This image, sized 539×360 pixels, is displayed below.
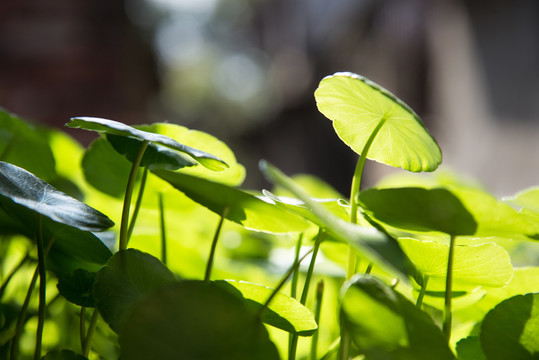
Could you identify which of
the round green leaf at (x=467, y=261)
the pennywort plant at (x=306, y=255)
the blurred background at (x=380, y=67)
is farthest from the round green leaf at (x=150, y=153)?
the blurred background at (x=380, y=67)

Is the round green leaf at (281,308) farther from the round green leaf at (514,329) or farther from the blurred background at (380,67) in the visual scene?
the blurred background at (380,67)

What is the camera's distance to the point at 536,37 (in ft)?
4.69

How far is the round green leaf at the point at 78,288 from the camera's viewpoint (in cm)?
23

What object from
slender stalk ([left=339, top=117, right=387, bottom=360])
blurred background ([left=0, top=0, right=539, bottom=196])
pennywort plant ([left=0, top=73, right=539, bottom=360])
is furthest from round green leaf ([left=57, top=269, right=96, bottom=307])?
blurred background ([left=0, top=0, right=539, bottom=196])

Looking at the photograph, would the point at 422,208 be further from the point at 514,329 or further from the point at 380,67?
the point at 380,67

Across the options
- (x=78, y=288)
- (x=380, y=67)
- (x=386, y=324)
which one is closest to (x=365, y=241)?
(x=386, y=324)

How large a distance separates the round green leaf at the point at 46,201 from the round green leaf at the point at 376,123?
11cm

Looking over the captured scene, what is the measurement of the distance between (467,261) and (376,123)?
0.08m

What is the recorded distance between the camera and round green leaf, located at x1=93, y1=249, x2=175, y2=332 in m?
0.20

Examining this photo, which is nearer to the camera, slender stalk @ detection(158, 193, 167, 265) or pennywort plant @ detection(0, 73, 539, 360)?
pennywort plant @ detection(0, 73, 539, 360)

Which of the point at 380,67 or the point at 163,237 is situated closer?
the point at 163,237

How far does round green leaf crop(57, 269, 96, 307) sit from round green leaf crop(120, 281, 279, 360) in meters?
0.08

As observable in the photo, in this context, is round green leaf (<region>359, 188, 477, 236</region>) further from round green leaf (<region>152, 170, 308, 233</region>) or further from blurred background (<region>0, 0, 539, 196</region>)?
blurred background (<region>0, 0, 539, 196</region>)

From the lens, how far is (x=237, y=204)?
0.70 ft
